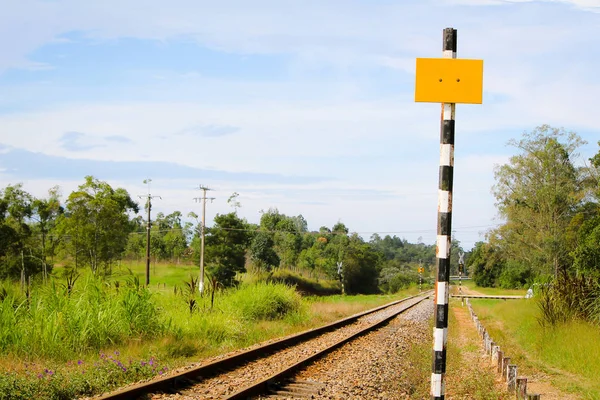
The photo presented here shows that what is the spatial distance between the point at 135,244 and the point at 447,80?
77.4 meters

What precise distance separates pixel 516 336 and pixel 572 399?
9.29 metres

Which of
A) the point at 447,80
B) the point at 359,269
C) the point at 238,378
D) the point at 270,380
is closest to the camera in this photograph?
the point at 447,80

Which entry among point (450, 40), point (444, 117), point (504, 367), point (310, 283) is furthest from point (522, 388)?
point (310, 283)

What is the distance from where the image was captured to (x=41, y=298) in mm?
11180

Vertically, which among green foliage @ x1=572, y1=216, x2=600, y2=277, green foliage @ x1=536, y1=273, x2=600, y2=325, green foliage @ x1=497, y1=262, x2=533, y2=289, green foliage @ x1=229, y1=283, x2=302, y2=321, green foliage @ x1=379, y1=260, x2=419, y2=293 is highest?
green foliage @ x1=572, y1=216, x2=600, y2=277

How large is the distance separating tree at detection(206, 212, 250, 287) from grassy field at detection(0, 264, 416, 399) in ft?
139

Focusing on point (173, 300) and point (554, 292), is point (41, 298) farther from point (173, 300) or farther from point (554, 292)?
point (554, 292)

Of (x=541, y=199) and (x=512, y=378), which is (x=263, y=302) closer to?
(x=512, y=378)

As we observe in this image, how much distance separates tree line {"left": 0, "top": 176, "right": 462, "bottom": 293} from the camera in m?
46.7

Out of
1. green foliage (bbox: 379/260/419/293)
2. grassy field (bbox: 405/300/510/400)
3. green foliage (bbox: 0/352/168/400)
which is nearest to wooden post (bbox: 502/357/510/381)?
grassy field (bbox: 405/300/510/400)

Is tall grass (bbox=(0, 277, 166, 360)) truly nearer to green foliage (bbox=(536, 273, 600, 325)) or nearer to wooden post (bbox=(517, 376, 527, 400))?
wooden post (bbox=(517, 376, 527, 400))

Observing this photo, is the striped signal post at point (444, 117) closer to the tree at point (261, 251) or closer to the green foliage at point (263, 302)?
the green foliage at point (263, 302)

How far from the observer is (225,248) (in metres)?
59.1

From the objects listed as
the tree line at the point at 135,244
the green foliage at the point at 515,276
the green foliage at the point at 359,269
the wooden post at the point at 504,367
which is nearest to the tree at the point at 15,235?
the tree line at the point at 135,244
